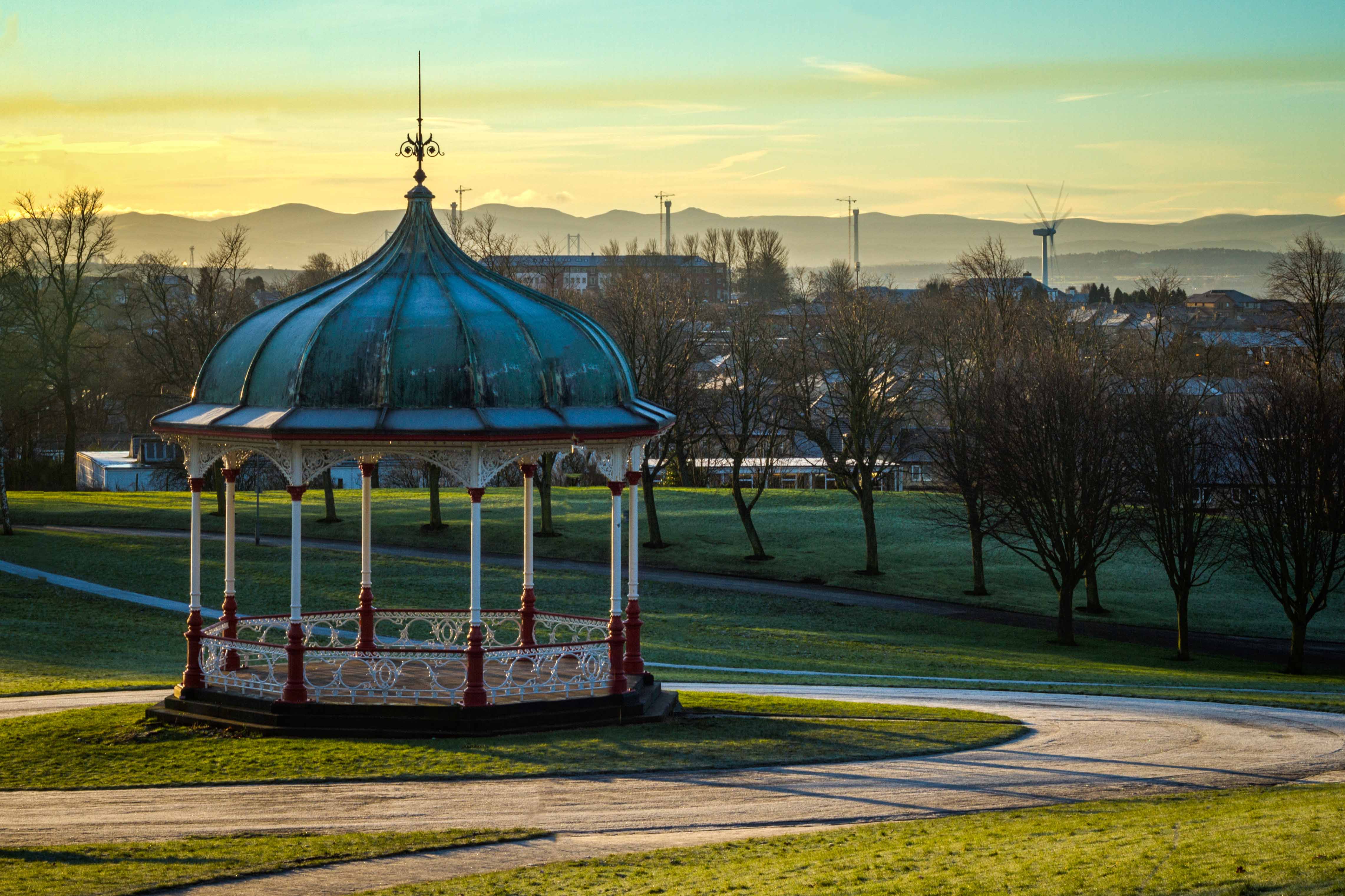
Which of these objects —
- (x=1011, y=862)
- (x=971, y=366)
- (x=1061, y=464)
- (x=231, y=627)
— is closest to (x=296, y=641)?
(x=231, y=627)

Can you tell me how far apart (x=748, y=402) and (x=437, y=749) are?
36986mm

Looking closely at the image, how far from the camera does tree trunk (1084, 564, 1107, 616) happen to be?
45.7m

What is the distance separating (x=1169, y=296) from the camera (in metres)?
101

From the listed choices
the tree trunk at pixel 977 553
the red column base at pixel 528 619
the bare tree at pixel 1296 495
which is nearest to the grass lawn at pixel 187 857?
the red column base at pixel 528 619

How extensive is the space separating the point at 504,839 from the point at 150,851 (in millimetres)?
3774

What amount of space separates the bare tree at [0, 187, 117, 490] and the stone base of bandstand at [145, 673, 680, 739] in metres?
51.9

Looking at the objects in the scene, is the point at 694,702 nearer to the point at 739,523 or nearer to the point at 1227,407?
the point at 739,523

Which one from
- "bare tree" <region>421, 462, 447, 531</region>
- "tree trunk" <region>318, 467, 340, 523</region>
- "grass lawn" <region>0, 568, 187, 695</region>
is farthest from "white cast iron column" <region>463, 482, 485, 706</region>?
"tree trunk" <region>318, 467, 340, 523</region>

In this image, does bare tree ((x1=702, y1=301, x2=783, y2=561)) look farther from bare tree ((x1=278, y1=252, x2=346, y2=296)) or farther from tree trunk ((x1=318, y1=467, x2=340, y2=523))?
bare tree ((x1=278, y1=252, x2=346, y2=296))

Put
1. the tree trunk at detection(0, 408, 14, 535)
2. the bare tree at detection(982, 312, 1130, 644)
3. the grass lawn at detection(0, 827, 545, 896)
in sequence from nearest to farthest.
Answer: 1. the grass lawn at detection(0, 827, 545, 896)
2. the bare tree at detection(982, 312, 1130, 644)
3. the tree trunk at detection(0, 408, 14, 535)

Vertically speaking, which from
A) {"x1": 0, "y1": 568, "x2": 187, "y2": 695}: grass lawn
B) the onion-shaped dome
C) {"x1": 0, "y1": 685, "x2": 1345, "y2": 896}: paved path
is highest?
the onion-shaped dome

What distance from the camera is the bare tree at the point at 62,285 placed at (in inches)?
2751

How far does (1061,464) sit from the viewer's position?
4125cm

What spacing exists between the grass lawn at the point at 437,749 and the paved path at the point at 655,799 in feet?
1.30
